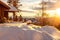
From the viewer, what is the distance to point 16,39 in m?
8.82

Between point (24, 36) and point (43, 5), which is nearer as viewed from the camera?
point (24, 36)

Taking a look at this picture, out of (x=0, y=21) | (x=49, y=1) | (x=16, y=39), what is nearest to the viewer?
(x=16, y=39)

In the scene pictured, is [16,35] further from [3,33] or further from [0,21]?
[0,21]

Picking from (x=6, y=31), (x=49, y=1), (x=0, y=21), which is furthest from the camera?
(x=49, y=1)

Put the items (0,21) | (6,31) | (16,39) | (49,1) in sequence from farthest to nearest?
1. (49,1)
2. (0,21)
3. (6,31)
4. (16,39)

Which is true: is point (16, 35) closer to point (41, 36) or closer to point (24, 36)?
point (24, 36)

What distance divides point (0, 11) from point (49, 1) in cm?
2216

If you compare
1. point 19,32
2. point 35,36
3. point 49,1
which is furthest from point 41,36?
point 49,1

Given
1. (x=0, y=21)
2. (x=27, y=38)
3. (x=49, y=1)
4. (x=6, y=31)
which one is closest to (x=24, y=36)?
(x=27, y=38)

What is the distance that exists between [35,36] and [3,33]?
1.26m

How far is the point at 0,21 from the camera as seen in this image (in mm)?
28812

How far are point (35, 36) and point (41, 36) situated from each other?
11.3 inches

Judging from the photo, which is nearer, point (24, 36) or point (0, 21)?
point (24, 36)

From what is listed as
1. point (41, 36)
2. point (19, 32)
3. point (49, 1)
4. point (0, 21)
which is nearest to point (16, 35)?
point (19, 32)
